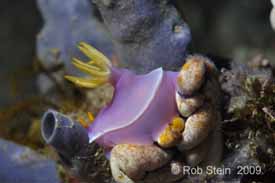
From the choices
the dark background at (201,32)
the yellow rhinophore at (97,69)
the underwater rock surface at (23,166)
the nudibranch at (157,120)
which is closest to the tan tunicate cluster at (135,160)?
the nudibranch at (157,120)

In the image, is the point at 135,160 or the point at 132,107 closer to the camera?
the point at 135,160

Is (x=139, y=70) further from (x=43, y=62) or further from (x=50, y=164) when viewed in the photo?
(x=43, y=62)

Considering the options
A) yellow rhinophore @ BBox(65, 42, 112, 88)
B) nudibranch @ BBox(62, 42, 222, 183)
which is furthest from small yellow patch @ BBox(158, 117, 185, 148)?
yellow rhinophore @ BBox(65, 42, 112, 88)

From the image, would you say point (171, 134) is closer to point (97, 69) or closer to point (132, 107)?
point (132, 107)

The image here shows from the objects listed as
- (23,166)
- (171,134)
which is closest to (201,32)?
(23,166)

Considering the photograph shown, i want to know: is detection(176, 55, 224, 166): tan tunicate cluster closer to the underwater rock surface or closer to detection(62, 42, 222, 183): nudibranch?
detection(62, 42, 222, 183): nudibranch

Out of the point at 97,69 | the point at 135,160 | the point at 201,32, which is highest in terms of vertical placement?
the point at 97,69

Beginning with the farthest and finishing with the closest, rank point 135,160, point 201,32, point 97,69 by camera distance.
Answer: point 201,32 → point 97,69 → point 135,160
